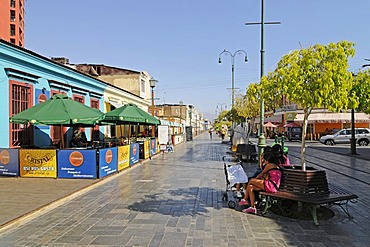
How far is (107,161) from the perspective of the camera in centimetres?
1182

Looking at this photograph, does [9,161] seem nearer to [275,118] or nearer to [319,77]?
[319,77]

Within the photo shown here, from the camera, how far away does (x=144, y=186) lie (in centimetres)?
995

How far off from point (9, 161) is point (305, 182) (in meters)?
9.61

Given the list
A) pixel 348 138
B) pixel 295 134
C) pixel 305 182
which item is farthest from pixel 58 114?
pixel 295 134

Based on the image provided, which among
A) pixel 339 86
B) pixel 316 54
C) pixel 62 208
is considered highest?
pixel 316 54

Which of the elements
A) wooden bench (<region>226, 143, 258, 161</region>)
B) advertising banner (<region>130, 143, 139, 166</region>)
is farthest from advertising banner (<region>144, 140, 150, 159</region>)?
wooden bench (<region>226, 143, 258, 161</region>)

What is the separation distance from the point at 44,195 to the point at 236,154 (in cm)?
981

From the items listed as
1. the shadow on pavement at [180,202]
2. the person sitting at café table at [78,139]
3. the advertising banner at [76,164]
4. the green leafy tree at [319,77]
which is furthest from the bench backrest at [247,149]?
the green leafy tree at [319,77]

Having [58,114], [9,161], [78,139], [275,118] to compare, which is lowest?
[9,161]

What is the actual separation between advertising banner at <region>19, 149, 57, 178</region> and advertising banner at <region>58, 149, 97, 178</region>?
0.75 ft

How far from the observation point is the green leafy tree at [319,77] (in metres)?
5.91

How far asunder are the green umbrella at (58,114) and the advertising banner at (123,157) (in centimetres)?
194

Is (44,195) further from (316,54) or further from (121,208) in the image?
(316,54)

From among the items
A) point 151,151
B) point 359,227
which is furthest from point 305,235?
point 151,151
